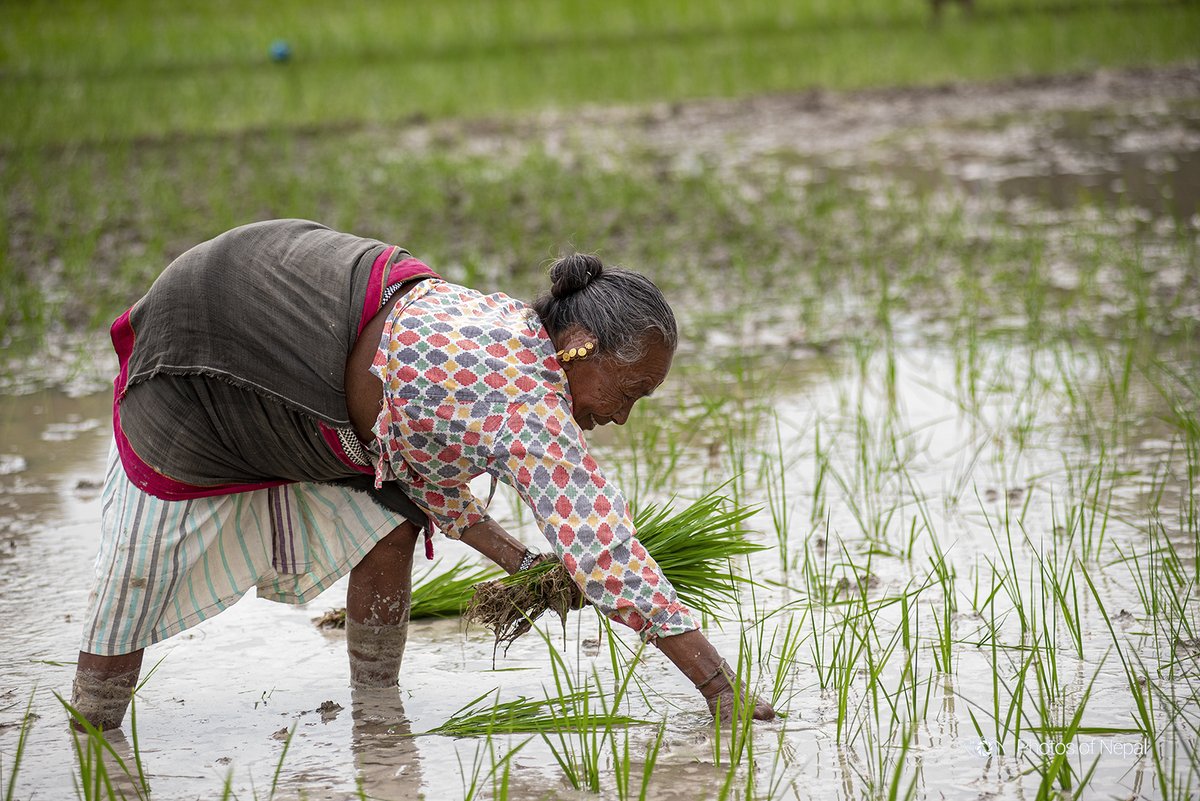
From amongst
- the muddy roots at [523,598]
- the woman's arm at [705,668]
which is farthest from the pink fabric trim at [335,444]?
the woman's arm at [705,668]

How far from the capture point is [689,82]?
12391 mm

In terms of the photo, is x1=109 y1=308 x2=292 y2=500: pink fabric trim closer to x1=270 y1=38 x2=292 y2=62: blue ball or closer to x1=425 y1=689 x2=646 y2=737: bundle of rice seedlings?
x1=425 y1=689 x2=646 y2=737: bundle of rice seedlings

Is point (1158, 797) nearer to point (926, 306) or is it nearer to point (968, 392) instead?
point (968, 392)

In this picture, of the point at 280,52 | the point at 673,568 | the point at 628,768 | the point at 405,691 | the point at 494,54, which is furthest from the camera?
the point at 494,54

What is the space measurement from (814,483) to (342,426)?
1.99 metres

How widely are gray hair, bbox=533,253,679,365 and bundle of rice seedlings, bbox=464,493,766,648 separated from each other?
490 mm

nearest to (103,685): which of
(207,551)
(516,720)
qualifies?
(207,551)

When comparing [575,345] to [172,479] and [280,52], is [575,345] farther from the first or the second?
[280,52]

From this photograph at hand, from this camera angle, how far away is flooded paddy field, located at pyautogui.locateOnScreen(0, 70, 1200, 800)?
258 cm

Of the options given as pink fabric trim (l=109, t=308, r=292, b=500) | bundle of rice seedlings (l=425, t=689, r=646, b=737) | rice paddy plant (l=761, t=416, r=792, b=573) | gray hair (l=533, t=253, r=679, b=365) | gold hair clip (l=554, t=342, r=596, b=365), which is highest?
gray hair (l=533, t=253, r=679, b=365)

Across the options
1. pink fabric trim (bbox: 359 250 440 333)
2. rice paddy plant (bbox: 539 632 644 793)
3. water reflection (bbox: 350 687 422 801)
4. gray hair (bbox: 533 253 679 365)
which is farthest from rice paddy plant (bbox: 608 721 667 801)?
pink fabric trim (bbox: 359 250 440 333)

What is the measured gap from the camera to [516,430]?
91.0 inches

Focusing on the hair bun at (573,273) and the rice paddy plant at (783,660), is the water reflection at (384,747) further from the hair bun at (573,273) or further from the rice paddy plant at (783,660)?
the hair bun at (573,273)

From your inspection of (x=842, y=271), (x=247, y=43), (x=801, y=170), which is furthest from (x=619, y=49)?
(x=842, y=271)
